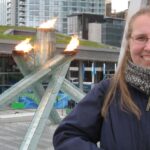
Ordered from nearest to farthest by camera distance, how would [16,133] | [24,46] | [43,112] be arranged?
1. [24,46]
2. [43,112]
3. [16,133]

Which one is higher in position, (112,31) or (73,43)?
(73,43)

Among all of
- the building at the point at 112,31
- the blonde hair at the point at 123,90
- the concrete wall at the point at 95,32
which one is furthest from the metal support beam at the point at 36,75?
the concrete wall at the point at 95,32

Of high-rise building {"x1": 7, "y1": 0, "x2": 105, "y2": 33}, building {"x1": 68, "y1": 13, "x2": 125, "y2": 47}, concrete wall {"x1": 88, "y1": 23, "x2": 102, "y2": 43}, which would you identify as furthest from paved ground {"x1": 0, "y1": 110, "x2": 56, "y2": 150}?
high-rise building {"x1": 7, "y1": 0, "x2": 105, "y2": 33}

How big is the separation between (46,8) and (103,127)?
89.9 m

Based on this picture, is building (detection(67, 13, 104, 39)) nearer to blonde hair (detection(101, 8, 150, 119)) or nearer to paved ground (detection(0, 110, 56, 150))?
paved ground (detection(0, 110, 56, 150))

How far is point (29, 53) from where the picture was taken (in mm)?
9680

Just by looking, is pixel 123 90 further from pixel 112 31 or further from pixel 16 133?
pixel 112 31

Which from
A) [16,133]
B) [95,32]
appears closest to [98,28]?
[95,32]

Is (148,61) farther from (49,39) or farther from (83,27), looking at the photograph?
(83,27)

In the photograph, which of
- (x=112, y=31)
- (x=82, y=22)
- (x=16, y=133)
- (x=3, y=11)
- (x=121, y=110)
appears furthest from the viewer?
(x=3, y=11)

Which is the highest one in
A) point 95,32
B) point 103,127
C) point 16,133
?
point 103,127

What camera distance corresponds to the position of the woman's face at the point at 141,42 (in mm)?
1706

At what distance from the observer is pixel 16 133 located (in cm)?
1416

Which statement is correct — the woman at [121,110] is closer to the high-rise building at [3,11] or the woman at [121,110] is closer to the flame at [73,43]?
the flame at [73,43]
